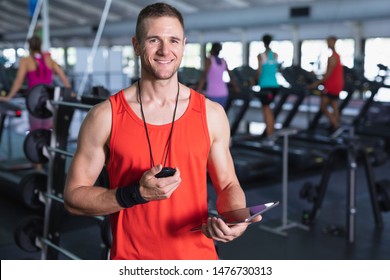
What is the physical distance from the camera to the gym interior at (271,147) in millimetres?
2785

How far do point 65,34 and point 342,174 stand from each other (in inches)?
395

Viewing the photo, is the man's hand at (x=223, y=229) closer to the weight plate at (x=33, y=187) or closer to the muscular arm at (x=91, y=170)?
the muscular arm at (x=91, y=170)

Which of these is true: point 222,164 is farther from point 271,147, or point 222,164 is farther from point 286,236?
point 271,147

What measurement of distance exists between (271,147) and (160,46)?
499 centimetres

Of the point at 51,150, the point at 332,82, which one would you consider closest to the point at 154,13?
the point at 51,150

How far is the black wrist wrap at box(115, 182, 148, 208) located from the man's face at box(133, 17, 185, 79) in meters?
0.27

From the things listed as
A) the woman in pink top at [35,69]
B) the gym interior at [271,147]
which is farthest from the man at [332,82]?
the woman in pink top at [35,69]

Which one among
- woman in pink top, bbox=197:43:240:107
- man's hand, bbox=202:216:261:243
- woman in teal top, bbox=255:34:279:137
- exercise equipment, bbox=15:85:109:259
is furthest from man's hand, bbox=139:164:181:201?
woman in teal top, bbox=255:34:279:137

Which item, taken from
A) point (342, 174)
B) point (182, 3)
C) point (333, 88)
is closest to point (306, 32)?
point (182, 3)

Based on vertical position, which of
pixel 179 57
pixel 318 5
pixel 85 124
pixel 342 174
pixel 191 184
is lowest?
pixel 342 174

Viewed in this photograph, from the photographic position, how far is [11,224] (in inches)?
155

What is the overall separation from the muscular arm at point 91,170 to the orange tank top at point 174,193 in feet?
0.09
